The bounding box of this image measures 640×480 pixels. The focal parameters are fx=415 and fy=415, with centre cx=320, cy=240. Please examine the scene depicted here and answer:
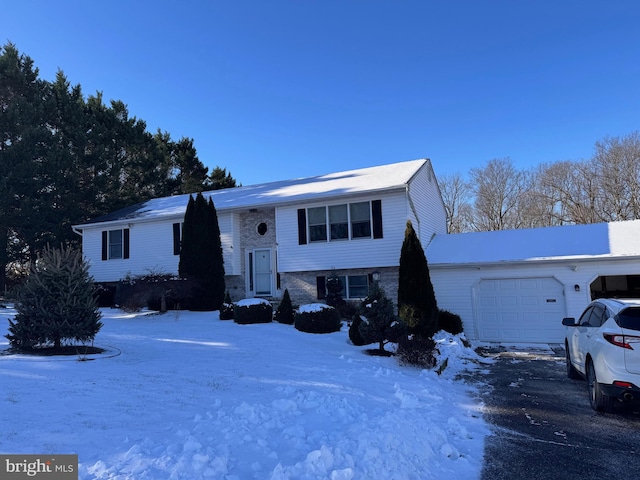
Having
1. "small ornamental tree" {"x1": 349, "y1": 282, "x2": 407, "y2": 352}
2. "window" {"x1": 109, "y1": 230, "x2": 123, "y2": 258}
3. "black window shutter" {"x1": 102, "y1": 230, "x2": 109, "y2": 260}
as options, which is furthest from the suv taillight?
"black window shutter" {"x1": 102, "y1": 230, "x2": 109, "y2": 260}

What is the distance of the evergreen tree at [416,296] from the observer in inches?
369

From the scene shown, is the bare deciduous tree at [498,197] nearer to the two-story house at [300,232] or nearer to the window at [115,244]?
the two-story house at [300,232]

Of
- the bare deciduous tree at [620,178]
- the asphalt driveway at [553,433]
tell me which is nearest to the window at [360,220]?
the asphalt driveway at [553,433]

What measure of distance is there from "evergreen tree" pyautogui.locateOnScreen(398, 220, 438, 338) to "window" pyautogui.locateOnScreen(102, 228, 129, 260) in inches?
612

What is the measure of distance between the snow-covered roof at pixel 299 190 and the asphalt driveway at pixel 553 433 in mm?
9225

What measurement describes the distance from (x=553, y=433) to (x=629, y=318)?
1.87m

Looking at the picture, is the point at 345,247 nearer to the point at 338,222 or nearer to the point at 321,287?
the point at 338,222

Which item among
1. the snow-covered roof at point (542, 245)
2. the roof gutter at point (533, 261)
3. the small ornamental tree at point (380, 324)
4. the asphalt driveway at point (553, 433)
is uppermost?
the snow-covered roof at point (542, 245)

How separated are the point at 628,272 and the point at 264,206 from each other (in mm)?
13105

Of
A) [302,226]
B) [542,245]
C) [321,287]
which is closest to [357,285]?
[321,287]

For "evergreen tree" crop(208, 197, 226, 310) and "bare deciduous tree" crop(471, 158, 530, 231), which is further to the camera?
"bare deciduous tree" crop(471, 158, 530, 231)

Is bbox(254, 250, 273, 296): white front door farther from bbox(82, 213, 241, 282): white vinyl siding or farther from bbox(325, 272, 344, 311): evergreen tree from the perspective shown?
bbox(325, 272, 344, 311): evergreen tree

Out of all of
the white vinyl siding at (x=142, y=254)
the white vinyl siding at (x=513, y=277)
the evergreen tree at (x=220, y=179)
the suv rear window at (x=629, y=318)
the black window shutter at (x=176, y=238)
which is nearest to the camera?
the suv rear window at (x=629, y=318)
